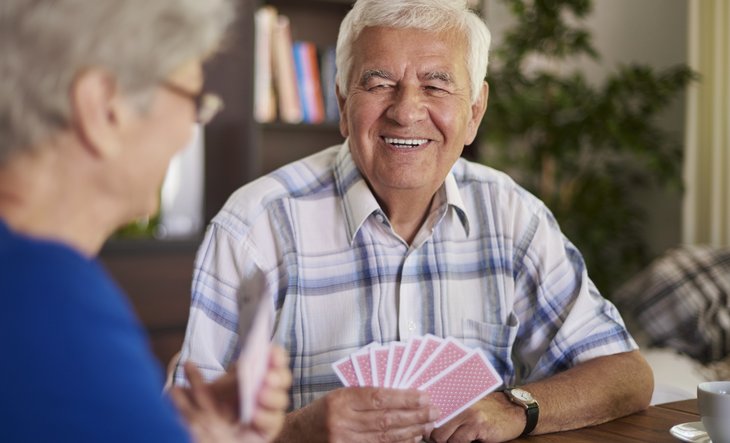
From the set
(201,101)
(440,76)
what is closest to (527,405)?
(440,76)

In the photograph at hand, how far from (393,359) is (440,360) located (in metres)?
0.08

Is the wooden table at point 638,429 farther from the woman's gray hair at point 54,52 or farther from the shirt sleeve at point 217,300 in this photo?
the woman's gray hair at point 54,52

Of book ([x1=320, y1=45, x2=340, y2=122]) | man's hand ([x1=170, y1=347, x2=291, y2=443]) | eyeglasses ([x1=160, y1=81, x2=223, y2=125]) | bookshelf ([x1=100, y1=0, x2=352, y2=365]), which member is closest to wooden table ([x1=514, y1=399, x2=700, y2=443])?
man's hand ([x1=170, y1=347, x2=291, y2=443])

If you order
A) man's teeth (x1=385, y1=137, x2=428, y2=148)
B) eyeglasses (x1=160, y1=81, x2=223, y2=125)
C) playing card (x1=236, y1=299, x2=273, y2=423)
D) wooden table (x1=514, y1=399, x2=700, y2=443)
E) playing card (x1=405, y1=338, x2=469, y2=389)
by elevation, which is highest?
eyeglasses (x1=160, y1=81, x2=223, y2=125)

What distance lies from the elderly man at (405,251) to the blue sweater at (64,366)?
0.99m

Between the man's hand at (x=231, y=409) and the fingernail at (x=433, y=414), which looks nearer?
the man's hand at (x=231, y=409)

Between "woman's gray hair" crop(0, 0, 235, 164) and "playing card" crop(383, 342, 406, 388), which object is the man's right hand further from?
"woman's gray hair" crop(0, 0, 235, 164)

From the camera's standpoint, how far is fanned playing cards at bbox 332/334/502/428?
134 centimetres

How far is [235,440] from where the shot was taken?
671mm

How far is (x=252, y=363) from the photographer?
0.66 m

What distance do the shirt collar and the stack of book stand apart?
2.11 meters

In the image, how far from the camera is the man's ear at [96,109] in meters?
0.60

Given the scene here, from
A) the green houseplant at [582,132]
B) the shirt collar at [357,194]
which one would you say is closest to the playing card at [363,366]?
the shirt collar at [357,194]

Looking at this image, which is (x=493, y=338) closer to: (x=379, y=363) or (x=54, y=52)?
(x=379, y=363)
